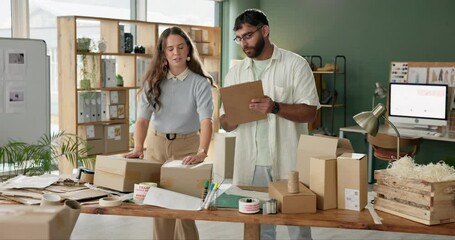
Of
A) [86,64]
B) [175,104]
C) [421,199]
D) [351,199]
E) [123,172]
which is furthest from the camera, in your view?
[86,64]

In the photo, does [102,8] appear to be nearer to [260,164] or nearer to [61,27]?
[61,27]

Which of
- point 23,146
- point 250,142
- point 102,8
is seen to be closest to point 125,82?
point 102,8

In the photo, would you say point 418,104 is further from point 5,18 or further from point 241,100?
point 5,18

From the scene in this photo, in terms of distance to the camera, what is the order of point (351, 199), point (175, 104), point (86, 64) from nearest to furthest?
point (351, 199) → point (175, 104) → point (86, 64)

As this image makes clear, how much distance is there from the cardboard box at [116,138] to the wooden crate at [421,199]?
171 inches

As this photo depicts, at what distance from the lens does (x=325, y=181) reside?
2430 millimetres

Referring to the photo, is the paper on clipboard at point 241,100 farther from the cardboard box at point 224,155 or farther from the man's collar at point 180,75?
the cardboard box at point 224,155

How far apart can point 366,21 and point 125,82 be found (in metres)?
3.04

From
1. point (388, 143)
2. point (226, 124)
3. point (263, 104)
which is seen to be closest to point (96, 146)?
point (388, 143)

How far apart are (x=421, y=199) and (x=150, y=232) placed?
9.26 ft

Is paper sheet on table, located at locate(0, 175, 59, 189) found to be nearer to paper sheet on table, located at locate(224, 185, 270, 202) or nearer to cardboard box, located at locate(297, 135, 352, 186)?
paper sheet on table, located at locate(224, 185, 270, 202)

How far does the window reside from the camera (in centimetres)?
574

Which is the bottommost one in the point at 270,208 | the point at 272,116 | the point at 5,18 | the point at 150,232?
the point at 150,232

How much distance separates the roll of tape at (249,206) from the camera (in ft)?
7.86
